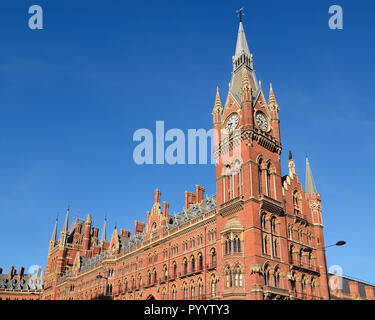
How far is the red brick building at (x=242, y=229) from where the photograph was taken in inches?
1895

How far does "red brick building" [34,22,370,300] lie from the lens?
48125 millimetres

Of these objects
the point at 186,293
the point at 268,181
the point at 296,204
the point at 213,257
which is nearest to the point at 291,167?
the point at 296,204

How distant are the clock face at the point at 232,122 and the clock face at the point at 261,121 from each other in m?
2.83

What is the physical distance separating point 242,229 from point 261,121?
16974 millimetres

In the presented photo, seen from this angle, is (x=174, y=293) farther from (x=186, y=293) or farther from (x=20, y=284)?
(x=20, y=284)

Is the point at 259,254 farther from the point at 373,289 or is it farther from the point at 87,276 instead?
the point at 87,276

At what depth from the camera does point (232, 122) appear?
5762 centimetres

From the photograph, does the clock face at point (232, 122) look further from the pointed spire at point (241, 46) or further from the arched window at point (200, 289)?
the arched window at point (200, 289)

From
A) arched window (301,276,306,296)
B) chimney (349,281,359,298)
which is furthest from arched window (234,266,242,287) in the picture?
chimney (349,281,359,298)

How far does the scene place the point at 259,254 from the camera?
46906 millimetres

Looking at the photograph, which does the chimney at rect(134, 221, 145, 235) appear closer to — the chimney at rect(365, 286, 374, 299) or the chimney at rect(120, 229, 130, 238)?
the chimney at rect(120, 229, 130, 238)

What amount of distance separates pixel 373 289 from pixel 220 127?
45.7 m

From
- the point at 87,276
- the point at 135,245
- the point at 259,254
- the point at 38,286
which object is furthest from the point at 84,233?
the point at 259,254

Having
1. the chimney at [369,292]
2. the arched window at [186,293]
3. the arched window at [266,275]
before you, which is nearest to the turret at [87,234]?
the arched window at [186,293]
